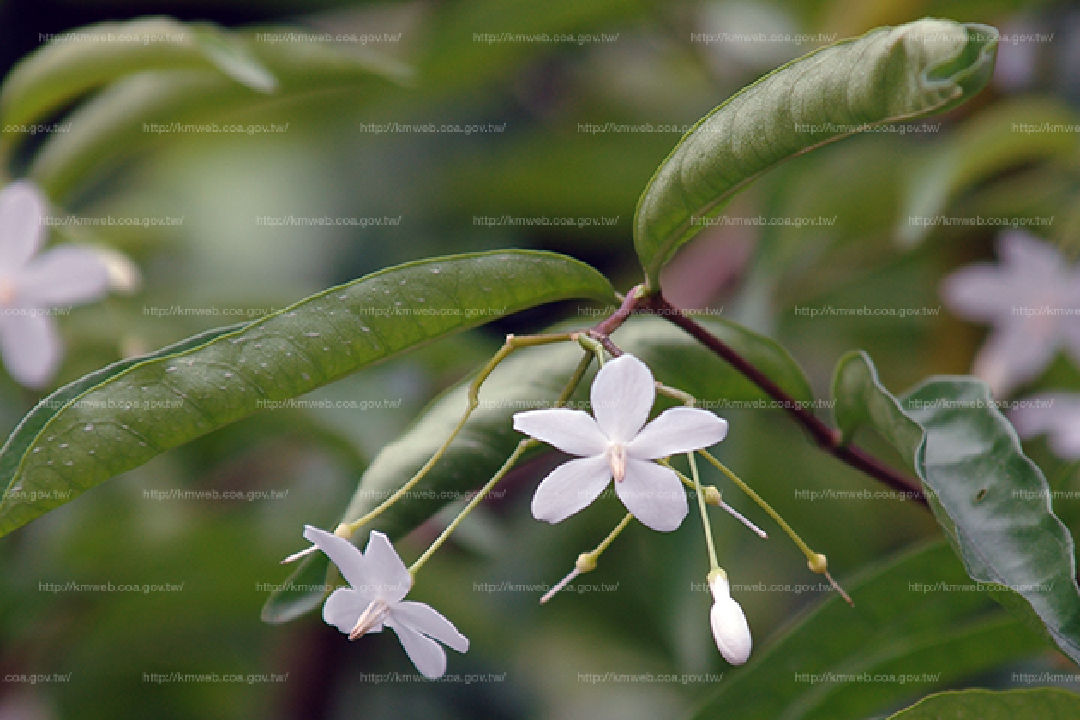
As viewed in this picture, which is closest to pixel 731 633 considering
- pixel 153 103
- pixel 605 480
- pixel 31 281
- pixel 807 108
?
pixel 605 480

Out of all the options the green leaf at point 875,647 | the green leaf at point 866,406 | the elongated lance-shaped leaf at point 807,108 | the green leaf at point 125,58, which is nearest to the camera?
the elongated lance-shaped leaf at point 807,108

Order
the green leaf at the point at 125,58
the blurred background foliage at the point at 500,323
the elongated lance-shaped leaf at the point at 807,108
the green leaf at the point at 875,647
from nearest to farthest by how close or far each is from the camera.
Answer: the elongated lance-shaped leaf at the point at 807,108 < the green leaf at the point at 875,647 < the green leaf at the point at 125,58 < the blurred background foliage at the point at 500,323

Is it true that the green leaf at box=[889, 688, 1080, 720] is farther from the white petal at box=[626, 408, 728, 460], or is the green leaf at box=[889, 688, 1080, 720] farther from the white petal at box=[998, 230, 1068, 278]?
the white petal at box=[998, 230, 1068, 278]

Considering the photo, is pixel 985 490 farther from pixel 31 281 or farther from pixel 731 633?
pixel 31 281

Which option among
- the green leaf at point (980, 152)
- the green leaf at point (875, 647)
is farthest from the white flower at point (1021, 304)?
the green leaf at point (875, 647)

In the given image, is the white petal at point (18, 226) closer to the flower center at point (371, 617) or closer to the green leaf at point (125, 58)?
the green leaf at point (125, 58)
